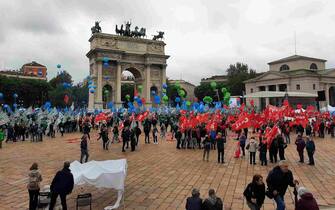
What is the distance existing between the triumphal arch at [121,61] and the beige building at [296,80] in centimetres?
2214

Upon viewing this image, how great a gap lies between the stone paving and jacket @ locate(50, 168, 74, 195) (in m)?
1.15

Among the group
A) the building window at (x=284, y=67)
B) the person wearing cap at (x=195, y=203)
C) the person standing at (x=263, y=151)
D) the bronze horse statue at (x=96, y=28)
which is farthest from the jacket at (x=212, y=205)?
the building window at (x=284, y=67)

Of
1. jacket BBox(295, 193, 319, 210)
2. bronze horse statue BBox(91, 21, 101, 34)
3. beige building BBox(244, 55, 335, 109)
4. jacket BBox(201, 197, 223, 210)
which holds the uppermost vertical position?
bronze horse statue BBox(91, 21, 101, 34)

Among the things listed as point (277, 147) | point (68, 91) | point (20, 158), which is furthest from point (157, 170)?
point (68, 91)

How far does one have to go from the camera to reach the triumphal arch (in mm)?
51344

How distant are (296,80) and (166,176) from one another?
61.9 m

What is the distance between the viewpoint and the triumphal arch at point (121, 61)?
5134cm

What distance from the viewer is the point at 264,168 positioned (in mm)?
12242

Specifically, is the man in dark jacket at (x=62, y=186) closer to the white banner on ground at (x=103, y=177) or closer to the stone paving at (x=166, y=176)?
the white banner on ground at (x=103, y=177)

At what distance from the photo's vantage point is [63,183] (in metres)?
7.05

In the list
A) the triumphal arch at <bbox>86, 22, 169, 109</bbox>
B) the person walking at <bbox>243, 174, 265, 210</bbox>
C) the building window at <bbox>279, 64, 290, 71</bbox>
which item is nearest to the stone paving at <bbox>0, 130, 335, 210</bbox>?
the person walking at <bbox>243, 174, 265, 210</bbox>

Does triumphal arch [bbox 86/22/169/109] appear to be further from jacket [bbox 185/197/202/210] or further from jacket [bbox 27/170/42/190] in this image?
jacket [bbox 185/197/202/210]

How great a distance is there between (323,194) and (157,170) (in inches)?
240

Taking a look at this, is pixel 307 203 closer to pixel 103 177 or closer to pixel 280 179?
pixel 280 179
